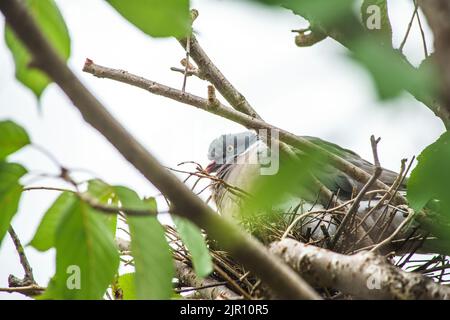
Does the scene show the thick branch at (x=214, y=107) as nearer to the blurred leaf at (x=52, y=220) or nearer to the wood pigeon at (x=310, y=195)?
the wood pigeon at (x=310, y=195)

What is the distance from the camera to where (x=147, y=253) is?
0.84 metres

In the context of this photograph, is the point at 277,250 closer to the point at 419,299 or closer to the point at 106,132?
the point at 419,299

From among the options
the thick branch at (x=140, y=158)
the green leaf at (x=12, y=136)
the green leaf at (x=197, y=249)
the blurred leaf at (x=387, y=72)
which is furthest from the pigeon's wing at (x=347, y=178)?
the blurred leaf at (x=387, y=72)

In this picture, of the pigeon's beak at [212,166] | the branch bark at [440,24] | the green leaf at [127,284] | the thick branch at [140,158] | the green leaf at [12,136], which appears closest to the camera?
the branch bark at [440,24]

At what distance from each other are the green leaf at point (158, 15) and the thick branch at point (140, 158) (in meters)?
0.14

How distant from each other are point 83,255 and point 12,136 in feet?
0.63

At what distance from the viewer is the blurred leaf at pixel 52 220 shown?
81 cm

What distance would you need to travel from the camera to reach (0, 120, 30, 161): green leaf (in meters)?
0.79

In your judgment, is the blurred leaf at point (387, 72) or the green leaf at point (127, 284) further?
the green leaf at point (127, 284)

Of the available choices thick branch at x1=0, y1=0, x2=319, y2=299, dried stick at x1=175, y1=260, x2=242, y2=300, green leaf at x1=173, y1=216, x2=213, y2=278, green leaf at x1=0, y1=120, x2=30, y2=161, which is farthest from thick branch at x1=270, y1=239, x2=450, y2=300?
dried stick at x1=175, y1=260, x2=242, y2=300

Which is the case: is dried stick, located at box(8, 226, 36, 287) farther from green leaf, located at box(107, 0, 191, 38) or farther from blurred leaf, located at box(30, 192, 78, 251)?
green leaf, located at box(107, 0, 191, 38)

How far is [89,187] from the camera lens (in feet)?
2.77
